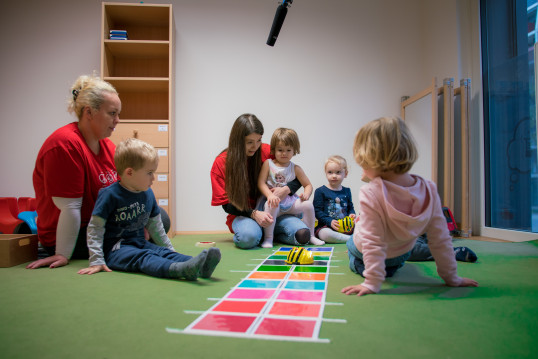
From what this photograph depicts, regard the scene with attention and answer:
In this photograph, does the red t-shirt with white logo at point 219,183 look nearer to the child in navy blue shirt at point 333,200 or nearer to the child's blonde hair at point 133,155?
the child in navy blue shirt at point 333,200

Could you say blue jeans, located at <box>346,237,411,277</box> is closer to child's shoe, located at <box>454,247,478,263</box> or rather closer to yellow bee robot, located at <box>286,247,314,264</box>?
yellow bee robot, located at <box>286,247,314,264</box>

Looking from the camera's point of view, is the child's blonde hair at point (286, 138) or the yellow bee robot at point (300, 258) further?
the child's blonde hair at point (286, 138)

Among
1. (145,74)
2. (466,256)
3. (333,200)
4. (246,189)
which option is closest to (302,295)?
(466,256)

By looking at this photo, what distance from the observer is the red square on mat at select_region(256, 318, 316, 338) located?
35.7 inches

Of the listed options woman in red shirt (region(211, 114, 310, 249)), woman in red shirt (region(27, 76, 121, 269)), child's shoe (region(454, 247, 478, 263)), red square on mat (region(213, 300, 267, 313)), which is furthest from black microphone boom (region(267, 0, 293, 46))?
red square on mat (region(213, 300, 267, 313))

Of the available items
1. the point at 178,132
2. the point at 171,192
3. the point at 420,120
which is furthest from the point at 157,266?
the point at 420,120

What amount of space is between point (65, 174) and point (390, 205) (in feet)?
4.76

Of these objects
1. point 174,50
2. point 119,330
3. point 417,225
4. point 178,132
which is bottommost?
point 119,330

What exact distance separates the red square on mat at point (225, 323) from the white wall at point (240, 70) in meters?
2.82

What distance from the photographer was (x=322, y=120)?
391cm

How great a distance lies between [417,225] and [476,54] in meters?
2.73

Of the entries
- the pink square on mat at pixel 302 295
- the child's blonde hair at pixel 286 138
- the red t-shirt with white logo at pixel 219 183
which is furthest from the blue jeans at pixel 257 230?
the pink square on mat at pixel 302 295

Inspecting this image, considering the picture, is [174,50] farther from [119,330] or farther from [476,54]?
[119,330]

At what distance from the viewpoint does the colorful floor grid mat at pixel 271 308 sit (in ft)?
3.02
